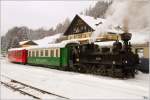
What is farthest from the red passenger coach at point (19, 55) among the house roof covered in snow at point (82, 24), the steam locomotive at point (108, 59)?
the steam locomotive at point (108, 59)

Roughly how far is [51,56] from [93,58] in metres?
6.81

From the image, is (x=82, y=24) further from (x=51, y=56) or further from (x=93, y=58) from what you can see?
(x=93, y=58)

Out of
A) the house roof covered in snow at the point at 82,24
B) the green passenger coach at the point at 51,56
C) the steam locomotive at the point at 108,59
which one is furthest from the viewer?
the house roof covered in snow at the point at 82,24

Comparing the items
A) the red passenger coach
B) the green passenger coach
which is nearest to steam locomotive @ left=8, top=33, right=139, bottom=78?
the green passenger coach

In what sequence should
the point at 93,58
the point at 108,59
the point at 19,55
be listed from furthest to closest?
A: 1. the point at 19,55
2. the point at 93,58
3. the point at 108,59

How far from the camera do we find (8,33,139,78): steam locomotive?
1479 centimetres

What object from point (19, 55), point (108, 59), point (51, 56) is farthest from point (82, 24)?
point (108, 59)

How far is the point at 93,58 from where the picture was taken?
55.4 feet

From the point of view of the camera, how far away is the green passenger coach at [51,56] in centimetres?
2050

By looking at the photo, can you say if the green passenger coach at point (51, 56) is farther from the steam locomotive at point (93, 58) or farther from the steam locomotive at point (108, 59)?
the steam locomotive at point (108, 59)

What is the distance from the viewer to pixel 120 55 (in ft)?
47.9

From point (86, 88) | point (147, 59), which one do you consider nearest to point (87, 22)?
point (147, 59)

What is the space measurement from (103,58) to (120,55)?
5.21 ft

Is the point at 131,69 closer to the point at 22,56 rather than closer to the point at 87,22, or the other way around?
the point at 22,56
